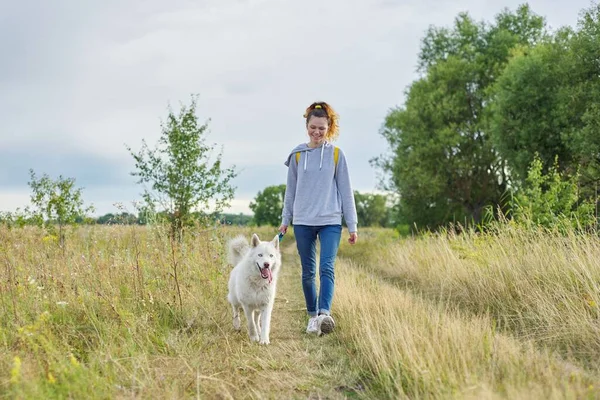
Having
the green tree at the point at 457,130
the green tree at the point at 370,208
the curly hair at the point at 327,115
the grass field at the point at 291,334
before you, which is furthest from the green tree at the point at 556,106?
the green tree at the point at 370,208

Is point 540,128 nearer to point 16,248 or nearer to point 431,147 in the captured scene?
point 431,147

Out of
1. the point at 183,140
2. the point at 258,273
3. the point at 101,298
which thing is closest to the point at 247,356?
the point at 258,273

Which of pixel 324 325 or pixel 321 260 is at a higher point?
pixel 321 260

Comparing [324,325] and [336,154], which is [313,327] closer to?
[324,325]

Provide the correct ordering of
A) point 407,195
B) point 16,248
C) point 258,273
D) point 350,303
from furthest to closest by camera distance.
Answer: point 407,195, point 16,248, point 350,303, point 258,273

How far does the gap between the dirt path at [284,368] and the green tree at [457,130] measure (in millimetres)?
26442

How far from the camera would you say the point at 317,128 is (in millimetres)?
5879

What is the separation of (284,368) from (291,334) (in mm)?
1464

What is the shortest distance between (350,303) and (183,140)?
904 centimetres

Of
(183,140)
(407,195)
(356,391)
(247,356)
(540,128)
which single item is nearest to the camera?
(356,391)

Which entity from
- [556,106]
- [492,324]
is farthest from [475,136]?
[492,324]

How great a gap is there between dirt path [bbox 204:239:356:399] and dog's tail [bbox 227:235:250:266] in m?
0.92

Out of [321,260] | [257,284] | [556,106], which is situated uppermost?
[556,106]

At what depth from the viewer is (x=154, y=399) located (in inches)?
135
